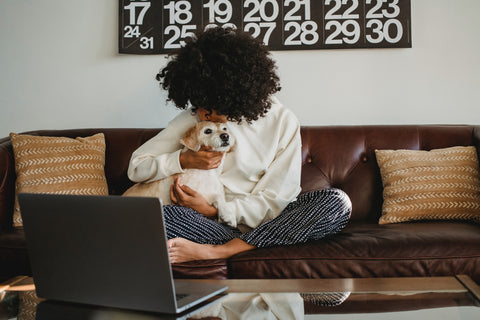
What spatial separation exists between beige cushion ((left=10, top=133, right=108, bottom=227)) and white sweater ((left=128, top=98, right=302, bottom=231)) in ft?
1.20

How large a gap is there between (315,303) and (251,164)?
971 mm

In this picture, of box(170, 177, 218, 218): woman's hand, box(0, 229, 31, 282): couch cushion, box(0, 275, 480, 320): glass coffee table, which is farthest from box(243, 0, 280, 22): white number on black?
box(0, 275, 480, 320): glass coffee table

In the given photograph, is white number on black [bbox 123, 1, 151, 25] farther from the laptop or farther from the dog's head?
the laptop

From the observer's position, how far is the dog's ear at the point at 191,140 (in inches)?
72.2

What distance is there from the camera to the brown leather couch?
1617mm

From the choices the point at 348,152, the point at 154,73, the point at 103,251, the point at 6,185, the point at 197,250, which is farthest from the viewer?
the point at 154,73

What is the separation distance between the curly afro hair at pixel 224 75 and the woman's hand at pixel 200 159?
0.17m

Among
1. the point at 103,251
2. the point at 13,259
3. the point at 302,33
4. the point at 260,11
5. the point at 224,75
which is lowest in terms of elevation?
the point at 13,259

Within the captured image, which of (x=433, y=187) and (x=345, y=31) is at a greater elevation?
(x=345, y=31)

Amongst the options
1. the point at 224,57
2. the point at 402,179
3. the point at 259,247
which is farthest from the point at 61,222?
the point at 402,179

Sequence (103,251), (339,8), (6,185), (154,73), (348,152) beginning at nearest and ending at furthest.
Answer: (103,251) → (6,185) → (348,152) → (339,8) → (154,73)

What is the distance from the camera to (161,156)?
1.85 meters

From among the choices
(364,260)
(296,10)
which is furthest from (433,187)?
(296,10)

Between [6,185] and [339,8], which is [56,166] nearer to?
[6,185]
